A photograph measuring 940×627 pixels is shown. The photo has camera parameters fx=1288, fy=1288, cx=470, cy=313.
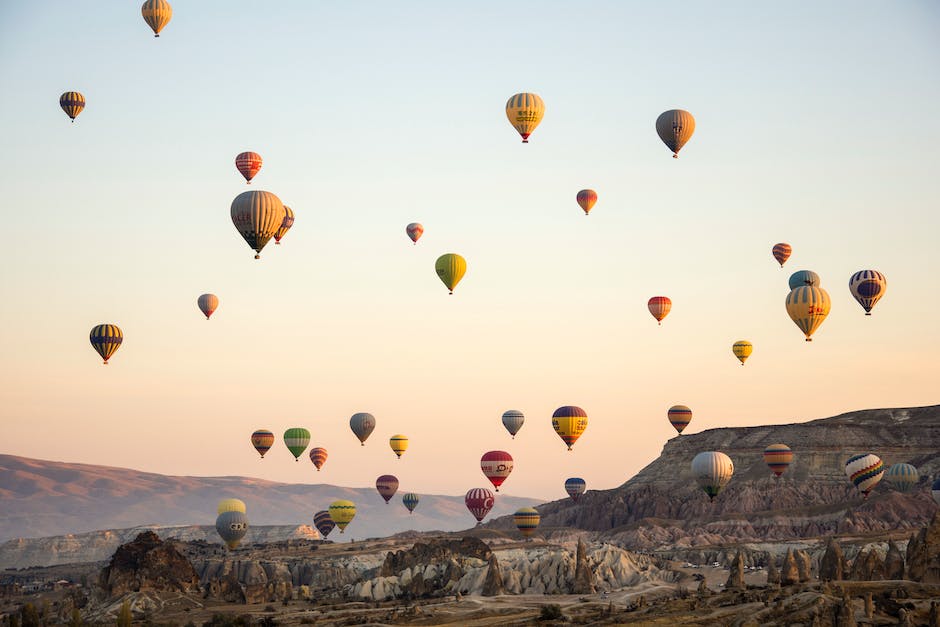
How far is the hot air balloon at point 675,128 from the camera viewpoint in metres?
161

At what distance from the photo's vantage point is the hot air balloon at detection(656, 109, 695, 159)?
161000mm

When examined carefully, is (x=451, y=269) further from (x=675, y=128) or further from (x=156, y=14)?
(x=156, y=14)

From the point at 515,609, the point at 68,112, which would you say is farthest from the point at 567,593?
the point at 68,112

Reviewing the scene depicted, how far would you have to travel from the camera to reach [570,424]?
192 m

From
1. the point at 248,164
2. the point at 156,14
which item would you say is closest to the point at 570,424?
the point at 248,164

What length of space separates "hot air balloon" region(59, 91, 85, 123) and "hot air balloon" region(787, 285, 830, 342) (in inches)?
3816

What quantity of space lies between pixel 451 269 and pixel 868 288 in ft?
184

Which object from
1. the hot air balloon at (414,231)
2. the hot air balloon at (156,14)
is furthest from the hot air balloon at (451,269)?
the hot air balloon at (156,14)

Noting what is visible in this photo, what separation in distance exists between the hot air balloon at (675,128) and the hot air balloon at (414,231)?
134 ft

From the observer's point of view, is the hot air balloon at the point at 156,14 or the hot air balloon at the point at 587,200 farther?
the hot air balloon at the point at 587,200

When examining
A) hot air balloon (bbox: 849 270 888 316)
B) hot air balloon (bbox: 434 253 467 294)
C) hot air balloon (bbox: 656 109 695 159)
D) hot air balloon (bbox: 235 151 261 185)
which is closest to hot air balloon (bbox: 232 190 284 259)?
hot air balloon (bbox: 235 151 261 185)

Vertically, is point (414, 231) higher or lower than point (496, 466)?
higher

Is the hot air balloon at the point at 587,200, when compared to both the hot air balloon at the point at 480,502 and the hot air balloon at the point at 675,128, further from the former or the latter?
the hot air balloon at the point at 480,502

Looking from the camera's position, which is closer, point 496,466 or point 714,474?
point 714,474
